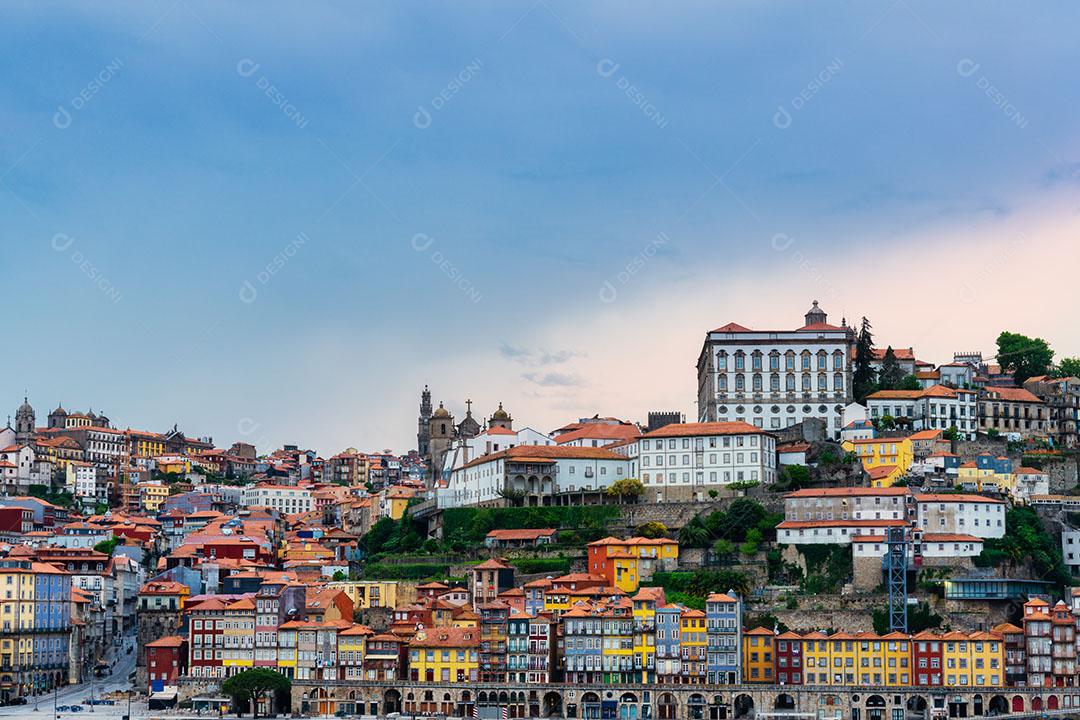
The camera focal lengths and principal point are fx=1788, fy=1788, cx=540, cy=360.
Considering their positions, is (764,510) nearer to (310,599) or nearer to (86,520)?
(310,599)

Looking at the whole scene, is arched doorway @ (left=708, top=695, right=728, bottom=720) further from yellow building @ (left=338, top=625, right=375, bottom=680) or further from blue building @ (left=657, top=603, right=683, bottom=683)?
yellow building @ (left=338, top=625, right=375, bottom=680)

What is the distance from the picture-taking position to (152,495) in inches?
5896

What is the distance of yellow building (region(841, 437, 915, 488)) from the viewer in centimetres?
10050

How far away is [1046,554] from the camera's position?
9250 centimetres

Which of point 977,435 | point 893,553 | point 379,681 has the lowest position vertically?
point 379,681

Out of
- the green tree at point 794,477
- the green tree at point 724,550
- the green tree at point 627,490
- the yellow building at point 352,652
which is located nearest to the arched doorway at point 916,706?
the green tree at point 724,550

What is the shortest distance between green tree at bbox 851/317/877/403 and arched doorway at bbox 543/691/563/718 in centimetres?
3453

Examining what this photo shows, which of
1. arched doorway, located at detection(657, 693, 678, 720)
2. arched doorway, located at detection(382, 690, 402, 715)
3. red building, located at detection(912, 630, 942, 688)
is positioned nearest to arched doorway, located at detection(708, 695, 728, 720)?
arched doorway, located at detection(657, 693, 678, 720)

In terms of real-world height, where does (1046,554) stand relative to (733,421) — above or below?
below

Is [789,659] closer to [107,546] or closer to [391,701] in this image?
[391,701]

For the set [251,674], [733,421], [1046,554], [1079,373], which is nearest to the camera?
[251,674]

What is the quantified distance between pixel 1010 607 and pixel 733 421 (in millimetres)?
23874

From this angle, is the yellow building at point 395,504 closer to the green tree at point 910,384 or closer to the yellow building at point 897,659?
the green tree at point 910,384

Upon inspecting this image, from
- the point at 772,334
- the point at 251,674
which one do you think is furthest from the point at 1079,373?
the point at 251,674
